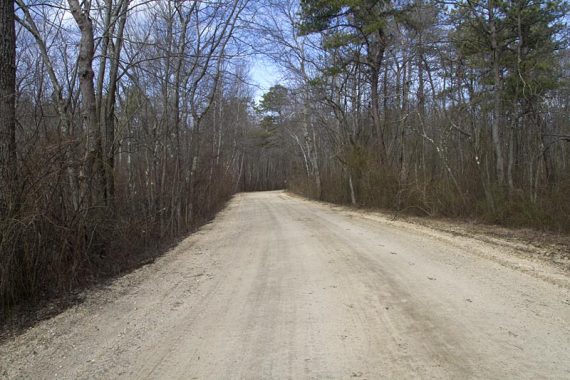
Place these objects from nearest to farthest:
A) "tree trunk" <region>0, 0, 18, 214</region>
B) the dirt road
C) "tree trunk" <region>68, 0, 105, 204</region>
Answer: the dirt road < "tree trunk" <region>0, 0, 18, 214</region> < "tree trunk" <region>68, 0, 105, 204</region>

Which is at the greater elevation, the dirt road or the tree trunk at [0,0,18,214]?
the tree trunk at [0,0,18,214]

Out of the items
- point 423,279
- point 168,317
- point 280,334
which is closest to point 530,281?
point 423,279

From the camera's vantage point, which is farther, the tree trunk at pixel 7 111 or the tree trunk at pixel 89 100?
the tree trunk at pixel 89 100

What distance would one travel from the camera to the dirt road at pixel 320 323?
3.30 m

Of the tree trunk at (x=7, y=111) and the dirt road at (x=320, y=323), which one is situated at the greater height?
the tree trunk at (x=7, y=111)

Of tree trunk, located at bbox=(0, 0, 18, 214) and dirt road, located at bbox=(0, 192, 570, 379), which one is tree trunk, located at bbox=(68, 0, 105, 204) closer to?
tree trunk, located at bbox=(0, 0, 18, 214)

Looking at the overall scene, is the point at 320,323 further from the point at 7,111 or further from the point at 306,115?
the point at 306,115

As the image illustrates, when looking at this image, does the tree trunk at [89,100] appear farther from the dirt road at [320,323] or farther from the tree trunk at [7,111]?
the dirt road at [320,323]

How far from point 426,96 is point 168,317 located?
16977mm

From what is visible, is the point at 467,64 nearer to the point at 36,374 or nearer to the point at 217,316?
the point at 217,316

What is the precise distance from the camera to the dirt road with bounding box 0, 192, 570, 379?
3.30 metres

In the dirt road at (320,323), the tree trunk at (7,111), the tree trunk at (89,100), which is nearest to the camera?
the dirt road at (320,323)

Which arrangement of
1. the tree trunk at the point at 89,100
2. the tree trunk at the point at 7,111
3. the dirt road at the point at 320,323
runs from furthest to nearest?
1. the tree trunk at the point at 89,100
2. the tree trunk at the point at 7,111
3. the dirt road at the point at 320,323

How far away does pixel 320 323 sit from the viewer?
4.18 metres
